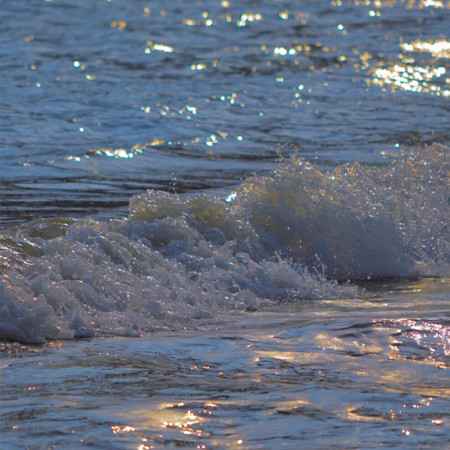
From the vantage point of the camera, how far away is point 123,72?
16312 mm

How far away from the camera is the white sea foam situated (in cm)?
539

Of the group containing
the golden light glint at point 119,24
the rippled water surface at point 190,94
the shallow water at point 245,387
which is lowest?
the shallow water at point 245,387

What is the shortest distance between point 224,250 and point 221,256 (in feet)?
0.42

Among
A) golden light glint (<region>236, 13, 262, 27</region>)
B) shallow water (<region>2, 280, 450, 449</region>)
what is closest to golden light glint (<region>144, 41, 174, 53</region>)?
golden light glint (<region>236, 13, 262, 27</region>)

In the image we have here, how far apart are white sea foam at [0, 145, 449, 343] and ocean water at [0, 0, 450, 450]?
2 centimetres

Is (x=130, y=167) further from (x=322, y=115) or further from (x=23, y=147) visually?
(x=322, y=115)

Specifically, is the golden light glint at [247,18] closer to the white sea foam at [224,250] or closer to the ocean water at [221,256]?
the ocean water at [221,256]

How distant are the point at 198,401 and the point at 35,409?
0.63m

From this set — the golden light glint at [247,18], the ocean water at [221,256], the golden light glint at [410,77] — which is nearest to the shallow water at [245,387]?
the ocean water at [221,256]

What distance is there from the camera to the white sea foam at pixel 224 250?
5395mm

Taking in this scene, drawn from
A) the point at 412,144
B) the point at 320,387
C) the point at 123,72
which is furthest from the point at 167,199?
the point at 123,72

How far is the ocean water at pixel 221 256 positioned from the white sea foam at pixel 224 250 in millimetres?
16

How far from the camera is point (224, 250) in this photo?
22.6 ft

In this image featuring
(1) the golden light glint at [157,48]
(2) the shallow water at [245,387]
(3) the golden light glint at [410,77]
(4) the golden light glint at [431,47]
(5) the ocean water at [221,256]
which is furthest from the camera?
(4) the golden light glint at [431,47]
